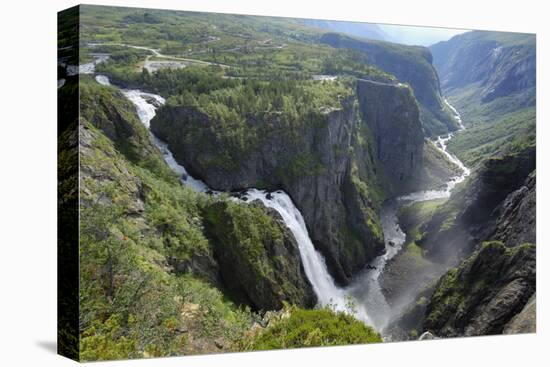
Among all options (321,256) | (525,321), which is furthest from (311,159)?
(525,321)

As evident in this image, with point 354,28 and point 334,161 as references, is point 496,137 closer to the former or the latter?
point 334,161

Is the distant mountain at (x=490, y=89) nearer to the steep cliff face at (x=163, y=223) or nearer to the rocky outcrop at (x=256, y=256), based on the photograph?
the rocky outcrop at (x=256, y=256)

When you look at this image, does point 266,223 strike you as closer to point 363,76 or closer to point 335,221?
point 335,221

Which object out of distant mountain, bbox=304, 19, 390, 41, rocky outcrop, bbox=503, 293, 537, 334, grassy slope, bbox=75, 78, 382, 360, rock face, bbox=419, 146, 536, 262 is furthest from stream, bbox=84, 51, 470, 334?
distant mountain, bbox=304, 19, 390, 41

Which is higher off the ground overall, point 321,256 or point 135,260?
point 135,260

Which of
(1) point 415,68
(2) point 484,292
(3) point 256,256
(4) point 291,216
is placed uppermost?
(1) point 415,68

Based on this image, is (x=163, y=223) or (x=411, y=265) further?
(x=411, y=265)
